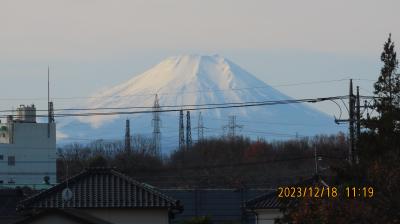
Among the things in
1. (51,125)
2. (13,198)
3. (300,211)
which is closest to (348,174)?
(300,211)

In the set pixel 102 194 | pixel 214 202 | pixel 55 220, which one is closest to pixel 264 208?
pixel 102 194

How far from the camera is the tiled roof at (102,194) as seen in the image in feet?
115

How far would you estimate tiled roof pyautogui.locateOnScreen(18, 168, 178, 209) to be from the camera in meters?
35.0

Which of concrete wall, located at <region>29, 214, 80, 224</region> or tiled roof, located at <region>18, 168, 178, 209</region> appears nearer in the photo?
concrete wall, located at <region>29, 214, 80, 224</region>

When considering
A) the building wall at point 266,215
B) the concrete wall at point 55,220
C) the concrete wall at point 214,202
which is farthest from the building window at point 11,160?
the concrete wall at point 55,220

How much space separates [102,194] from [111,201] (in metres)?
0.76

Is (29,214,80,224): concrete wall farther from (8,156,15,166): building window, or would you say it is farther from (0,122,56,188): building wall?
(8,156,15,166): building window

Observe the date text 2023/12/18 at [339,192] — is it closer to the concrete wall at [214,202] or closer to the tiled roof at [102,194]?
the tiled roof at [102,194]

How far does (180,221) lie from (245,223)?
316cm

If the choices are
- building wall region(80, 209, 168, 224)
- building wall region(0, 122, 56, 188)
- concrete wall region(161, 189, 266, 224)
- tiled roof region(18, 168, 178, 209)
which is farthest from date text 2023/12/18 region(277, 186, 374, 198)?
building wall region(0, 122, 56, 188)

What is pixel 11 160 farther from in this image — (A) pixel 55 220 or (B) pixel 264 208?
(A) pixel 55 220

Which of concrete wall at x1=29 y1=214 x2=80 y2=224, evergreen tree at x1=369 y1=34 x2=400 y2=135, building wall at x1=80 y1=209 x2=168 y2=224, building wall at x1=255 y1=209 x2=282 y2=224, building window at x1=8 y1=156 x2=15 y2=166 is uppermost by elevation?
evergreen tree at x1=369 y1=34 x2=400 y2=135

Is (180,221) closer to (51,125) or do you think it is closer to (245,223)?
(245,223)

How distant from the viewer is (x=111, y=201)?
116 feet
